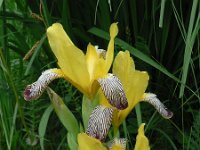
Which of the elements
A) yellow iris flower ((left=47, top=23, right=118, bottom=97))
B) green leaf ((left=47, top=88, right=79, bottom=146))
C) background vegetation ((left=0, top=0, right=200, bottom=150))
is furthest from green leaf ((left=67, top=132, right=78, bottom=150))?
background vegetation ((left=0, top=0, right=200, bottom=150))

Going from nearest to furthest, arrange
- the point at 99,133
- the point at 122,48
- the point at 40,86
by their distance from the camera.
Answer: the point at 99,133
the point at 40,86
the point at 122,48

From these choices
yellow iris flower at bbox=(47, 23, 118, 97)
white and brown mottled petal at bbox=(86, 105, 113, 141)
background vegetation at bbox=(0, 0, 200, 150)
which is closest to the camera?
white and brown mottled petal at bbox=(86, 105, 113, 141)

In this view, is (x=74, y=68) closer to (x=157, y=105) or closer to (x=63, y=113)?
(x=63, y=113)

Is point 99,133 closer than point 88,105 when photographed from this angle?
Yes

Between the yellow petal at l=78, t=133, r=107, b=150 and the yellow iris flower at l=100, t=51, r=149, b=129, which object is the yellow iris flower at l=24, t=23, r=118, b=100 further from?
the yellow petal at l=78, t=133, r=107, b=150

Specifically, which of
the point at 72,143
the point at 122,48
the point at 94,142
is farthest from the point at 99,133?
the point at 122,48
